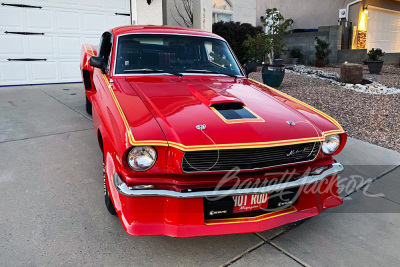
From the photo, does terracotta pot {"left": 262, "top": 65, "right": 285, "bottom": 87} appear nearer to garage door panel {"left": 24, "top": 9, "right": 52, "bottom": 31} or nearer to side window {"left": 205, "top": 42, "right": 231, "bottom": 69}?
side window {"left": 205, "top": 42, "right": 231, "bottom": 69}

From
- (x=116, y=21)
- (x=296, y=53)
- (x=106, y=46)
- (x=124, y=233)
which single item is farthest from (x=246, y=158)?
(x=296, y=53)

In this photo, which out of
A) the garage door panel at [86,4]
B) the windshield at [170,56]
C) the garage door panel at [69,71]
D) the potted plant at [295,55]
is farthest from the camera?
the potted plant at [295,55]

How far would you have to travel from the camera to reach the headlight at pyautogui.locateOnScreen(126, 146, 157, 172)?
2055mm

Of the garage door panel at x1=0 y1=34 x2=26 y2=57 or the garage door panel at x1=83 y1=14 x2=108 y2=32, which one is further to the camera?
the garage door panel at x1=83 y1=14 x2=108 y2=32

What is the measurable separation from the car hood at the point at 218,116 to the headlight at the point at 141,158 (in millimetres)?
141

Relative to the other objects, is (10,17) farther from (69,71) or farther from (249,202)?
(249,202)

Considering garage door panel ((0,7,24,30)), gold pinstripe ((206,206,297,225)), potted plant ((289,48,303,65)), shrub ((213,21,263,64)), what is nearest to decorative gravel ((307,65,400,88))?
potted plant ((289,48,303,65))

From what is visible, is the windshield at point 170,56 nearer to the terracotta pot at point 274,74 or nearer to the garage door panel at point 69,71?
the terracotta pot at point 274,74

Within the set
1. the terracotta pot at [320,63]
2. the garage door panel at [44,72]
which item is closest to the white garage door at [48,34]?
the garage door panel at [44,72]

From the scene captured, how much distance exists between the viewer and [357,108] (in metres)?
6.45

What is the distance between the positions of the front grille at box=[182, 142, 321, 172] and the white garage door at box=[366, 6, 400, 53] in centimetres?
1544

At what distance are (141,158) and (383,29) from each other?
1763cm

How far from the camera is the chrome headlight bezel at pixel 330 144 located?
8.14 feet

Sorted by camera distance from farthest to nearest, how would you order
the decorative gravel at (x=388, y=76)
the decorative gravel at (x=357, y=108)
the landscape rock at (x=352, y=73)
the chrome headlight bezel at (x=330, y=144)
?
the decorative gravel at (x=388, y=76) → the landscape rock at (x=352, y=73) → the decorative gravel at (x=357, y=108) → the chrome headlight bezel at (x=330, y=144)
